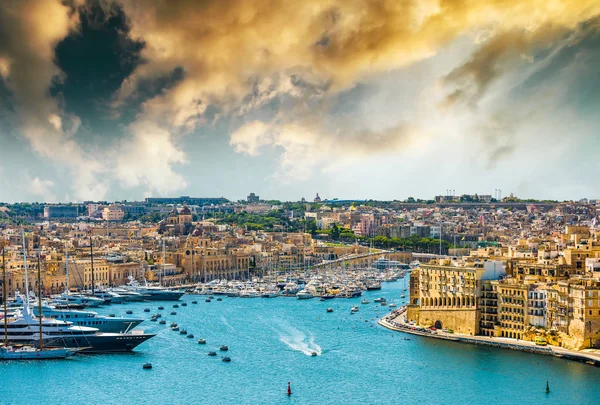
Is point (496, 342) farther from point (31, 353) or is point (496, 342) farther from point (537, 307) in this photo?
point (31, 353)

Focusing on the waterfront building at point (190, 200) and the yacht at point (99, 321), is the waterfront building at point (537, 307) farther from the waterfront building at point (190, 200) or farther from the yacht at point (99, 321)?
the waterfront building at point (190, 200)

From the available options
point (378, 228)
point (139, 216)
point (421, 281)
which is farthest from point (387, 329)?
point (139, 216)

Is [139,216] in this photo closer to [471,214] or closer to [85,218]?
[85,218]

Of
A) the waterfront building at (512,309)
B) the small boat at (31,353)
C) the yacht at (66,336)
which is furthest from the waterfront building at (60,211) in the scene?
the waterfront building at (512,309)

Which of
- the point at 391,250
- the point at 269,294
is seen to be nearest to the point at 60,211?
the point at 391,250

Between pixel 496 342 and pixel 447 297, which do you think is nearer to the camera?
pixel 496 342

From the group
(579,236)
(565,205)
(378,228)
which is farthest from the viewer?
(565,205)
